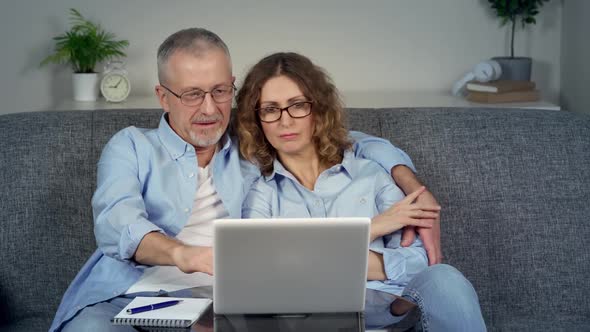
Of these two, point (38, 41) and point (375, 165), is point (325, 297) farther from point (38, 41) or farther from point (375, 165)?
point (38, 41)

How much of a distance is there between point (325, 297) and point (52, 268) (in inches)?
44.6

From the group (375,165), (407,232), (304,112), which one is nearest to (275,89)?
(304,112)

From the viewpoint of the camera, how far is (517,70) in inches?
146

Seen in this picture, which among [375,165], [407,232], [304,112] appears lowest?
[407,232]

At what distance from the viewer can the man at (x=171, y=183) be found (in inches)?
84.0

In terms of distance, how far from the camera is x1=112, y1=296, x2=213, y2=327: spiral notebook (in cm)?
166

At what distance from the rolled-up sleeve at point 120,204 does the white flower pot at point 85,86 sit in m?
1.35

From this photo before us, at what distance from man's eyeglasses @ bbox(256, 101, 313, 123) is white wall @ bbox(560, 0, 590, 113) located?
1.74 m

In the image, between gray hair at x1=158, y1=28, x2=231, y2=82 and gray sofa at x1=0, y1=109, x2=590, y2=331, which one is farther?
gray sofa at x1=0, y1=109, x2=590, y2=331

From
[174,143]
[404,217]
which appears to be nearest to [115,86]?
[174,143]

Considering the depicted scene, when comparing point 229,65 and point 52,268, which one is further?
point 52,268

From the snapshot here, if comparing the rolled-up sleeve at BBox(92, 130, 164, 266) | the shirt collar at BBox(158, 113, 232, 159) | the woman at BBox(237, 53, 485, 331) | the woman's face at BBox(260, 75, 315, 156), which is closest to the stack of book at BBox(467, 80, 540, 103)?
the woman at BBox(237, 53, 485, 331)

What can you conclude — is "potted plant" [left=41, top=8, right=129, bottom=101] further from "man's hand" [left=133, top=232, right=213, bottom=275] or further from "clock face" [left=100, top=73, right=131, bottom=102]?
"man's hand" [left=133, top=232, right=213, bottom=275]

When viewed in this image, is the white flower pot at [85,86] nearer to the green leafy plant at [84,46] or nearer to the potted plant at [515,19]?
the green leafy plant at [84,46]
